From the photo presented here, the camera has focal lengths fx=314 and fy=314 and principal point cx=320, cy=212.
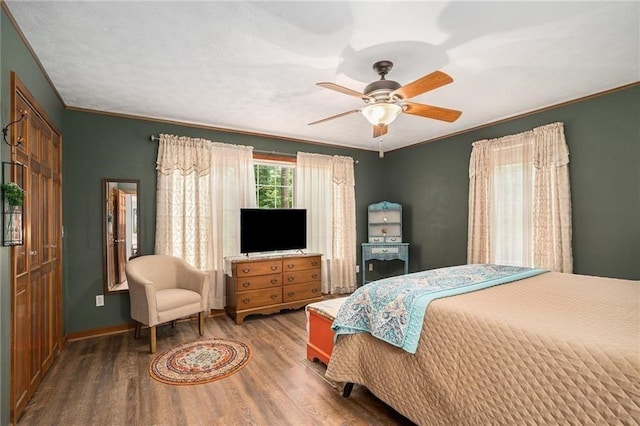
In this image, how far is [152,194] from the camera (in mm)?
3861

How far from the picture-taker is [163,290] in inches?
139

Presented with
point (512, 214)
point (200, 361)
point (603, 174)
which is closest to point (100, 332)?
point (200, 361)

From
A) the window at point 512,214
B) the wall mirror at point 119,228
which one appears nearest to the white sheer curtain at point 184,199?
the wall mirror at point 119,228

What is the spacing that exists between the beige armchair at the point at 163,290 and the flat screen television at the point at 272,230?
792mm

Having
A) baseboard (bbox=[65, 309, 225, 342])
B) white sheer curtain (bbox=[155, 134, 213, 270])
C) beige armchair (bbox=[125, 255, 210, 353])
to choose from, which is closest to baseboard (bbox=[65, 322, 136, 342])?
baseboard (bbox=[65, 309, 225, 342])

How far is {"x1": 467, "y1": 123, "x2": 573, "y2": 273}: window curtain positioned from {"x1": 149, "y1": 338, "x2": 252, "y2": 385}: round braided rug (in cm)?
324

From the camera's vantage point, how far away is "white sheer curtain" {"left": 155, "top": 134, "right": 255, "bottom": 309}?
386 centimetres

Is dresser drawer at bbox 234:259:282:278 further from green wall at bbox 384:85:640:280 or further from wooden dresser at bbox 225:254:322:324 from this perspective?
green wall at bbox 384:85:640:280

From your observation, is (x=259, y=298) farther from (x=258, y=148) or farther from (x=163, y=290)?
(x=258, y=148)

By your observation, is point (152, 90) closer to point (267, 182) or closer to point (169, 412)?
point (267, 182)

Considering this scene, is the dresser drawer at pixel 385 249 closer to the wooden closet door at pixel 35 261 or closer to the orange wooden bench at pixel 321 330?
the orange wooden bench at pixel 321 330

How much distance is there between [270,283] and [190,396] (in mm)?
1886

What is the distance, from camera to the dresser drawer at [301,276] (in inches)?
168

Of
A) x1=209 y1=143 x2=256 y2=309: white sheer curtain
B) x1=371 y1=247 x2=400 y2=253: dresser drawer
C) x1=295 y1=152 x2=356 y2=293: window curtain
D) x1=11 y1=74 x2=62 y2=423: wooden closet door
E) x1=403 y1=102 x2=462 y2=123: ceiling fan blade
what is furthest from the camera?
x1=371 y1=247 x2=400 y2=253: dresser drawer
